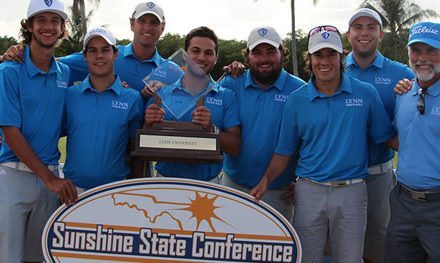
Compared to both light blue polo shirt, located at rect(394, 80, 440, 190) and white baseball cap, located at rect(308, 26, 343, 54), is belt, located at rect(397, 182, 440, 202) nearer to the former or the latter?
light blue polo shirt, located at rect(394, 80, 440, 190)

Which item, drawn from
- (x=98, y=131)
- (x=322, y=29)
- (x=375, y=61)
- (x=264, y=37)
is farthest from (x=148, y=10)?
(x=375, y=61)

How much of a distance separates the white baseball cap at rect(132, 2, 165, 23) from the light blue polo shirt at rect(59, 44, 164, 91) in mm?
338

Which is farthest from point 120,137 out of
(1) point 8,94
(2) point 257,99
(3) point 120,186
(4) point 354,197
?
(4) point 354,197

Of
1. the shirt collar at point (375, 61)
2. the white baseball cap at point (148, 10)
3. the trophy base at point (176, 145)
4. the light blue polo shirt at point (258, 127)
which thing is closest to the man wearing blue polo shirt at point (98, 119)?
the trophy base at point (176, 145)

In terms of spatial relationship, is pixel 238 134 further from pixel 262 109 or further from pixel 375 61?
pixel 375 61

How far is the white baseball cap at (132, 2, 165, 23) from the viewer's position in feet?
16.8

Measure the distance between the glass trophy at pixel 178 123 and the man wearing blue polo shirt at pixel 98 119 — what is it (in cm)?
29

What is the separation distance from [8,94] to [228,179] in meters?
2.02

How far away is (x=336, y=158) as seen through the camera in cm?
431

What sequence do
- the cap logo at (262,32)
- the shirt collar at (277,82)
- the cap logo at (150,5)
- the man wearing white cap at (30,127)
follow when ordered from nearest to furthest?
1. the man wearing white cap at (30,127)
2. the cap logo at (262,32)
3. the shirt collar at (277,82)
4. the cap logo at (150,5)

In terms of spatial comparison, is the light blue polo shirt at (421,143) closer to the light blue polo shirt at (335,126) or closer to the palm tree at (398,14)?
the light blue polo shirt at (335,126)

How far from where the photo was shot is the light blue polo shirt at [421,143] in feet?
13.3

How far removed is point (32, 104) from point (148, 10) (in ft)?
4.66

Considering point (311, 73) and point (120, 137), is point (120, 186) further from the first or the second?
point (311, 73)
